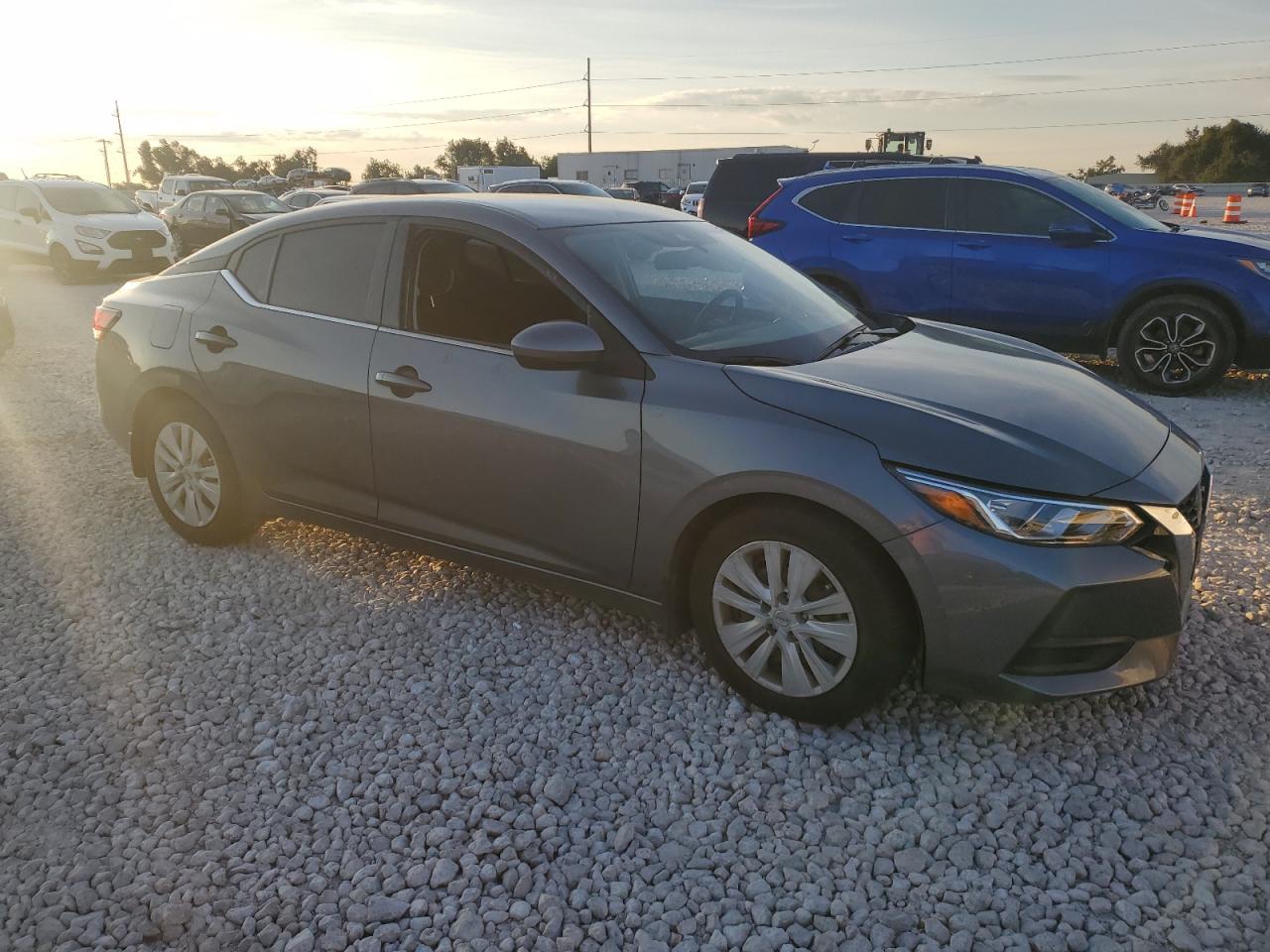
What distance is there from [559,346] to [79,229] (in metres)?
16.5

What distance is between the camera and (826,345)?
3633 mm

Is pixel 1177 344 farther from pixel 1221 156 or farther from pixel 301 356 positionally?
pixel 1221 156

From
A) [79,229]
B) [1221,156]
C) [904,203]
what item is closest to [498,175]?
[79,229]

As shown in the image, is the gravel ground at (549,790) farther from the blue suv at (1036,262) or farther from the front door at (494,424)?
the blue suv at (1036,262)

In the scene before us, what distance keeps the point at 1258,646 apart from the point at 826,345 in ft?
6.57

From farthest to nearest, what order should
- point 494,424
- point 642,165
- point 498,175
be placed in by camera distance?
point 642,165, point 498,175, point 494,424

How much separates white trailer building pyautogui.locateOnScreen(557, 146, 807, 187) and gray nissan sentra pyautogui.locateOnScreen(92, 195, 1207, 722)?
2493 inches

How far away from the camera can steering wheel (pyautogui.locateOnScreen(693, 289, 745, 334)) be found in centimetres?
355

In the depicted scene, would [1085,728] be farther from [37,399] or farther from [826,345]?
[37,399]

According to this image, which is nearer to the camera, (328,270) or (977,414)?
(977,414)

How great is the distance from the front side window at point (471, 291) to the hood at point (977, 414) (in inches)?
34.6

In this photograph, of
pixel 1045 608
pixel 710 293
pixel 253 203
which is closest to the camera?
pixel 1045 608

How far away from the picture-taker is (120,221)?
54.6ft

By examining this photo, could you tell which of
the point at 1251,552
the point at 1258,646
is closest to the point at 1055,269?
the point at 1251,552
